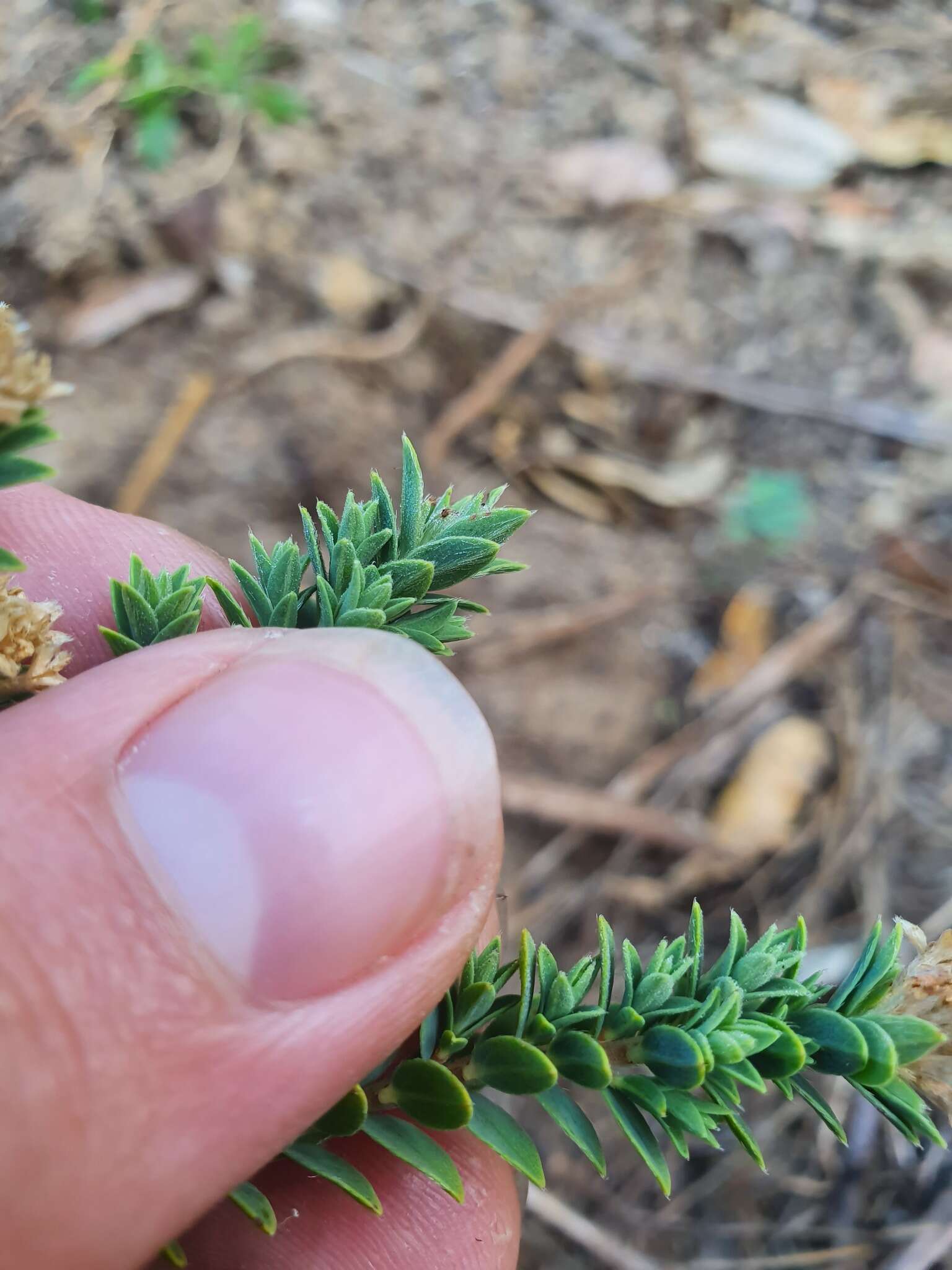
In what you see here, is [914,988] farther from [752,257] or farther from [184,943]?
[752,257]

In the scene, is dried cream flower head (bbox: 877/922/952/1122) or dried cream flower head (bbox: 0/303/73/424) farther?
dried cream flower head (bbox: 877/922/952/1122)

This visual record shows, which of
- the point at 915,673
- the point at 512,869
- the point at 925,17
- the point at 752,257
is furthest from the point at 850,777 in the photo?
the point at 925,17

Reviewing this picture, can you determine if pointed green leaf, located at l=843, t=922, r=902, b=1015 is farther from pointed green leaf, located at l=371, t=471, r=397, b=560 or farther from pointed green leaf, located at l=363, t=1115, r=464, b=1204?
pointed green leaf, located at l=371, t=471, r=397, b=560

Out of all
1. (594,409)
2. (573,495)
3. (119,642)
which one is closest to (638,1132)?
(119,642)

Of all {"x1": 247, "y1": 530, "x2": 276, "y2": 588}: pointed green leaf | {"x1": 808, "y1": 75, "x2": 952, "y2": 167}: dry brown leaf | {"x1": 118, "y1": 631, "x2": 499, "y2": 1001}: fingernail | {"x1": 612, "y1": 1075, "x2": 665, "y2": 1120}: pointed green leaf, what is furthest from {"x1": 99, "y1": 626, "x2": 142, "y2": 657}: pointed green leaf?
{"x1": 808, "y1": 75, "x2": 952, "y2": 167}: dry brown leaf

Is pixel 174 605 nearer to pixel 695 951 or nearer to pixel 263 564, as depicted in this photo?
pixel 263 564

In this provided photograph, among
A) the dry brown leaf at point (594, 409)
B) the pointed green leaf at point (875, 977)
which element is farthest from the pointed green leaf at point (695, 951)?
the dry brown leaf at point (594, 409)

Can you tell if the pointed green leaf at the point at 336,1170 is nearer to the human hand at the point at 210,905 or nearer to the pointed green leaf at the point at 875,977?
the human hand at the point at 210,905
